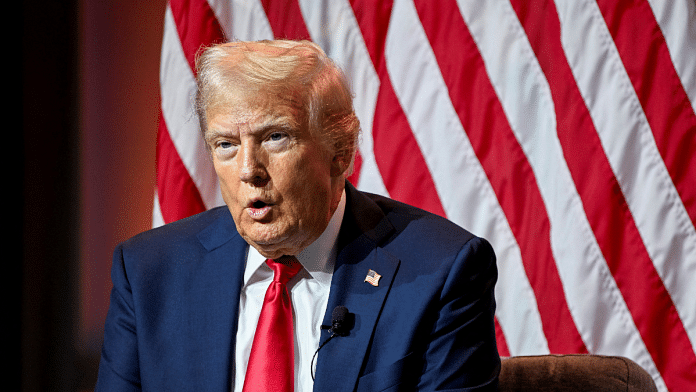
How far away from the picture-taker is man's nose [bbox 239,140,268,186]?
1277mm

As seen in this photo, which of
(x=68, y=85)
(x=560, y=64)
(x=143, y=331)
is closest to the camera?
(x=143, y=331)

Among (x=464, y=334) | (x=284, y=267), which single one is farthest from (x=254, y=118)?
(x=464, y=334)

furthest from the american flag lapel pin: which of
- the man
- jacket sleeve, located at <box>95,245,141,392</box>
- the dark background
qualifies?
the dark background

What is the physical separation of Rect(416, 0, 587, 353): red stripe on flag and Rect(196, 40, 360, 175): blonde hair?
1.05 metres

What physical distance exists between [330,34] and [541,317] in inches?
53.3

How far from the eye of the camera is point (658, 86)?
89.7 inches

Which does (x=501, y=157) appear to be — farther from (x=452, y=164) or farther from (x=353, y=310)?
(x=353, y=310)

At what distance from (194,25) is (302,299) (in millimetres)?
1336

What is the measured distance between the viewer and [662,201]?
7.53 ft

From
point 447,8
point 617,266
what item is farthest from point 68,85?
point 617,266

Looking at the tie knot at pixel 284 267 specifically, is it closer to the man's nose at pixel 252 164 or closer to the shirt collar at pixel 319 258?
the shirt collar at pixel 319 258

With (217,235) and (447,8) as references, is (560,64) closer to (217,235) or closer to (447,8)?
(447,8)

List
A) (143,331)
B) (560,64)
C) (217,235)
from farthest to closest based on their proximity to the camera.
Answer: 1. (560,64)
2. (217,235)
3. (143,331)

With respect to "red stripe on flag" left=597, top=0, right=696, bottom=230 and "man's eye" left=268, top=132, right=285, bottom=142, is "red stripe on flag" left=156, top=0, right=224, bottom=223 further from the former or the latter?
"red stripe on flag" left=597, top=0, right=696, bottom=230
